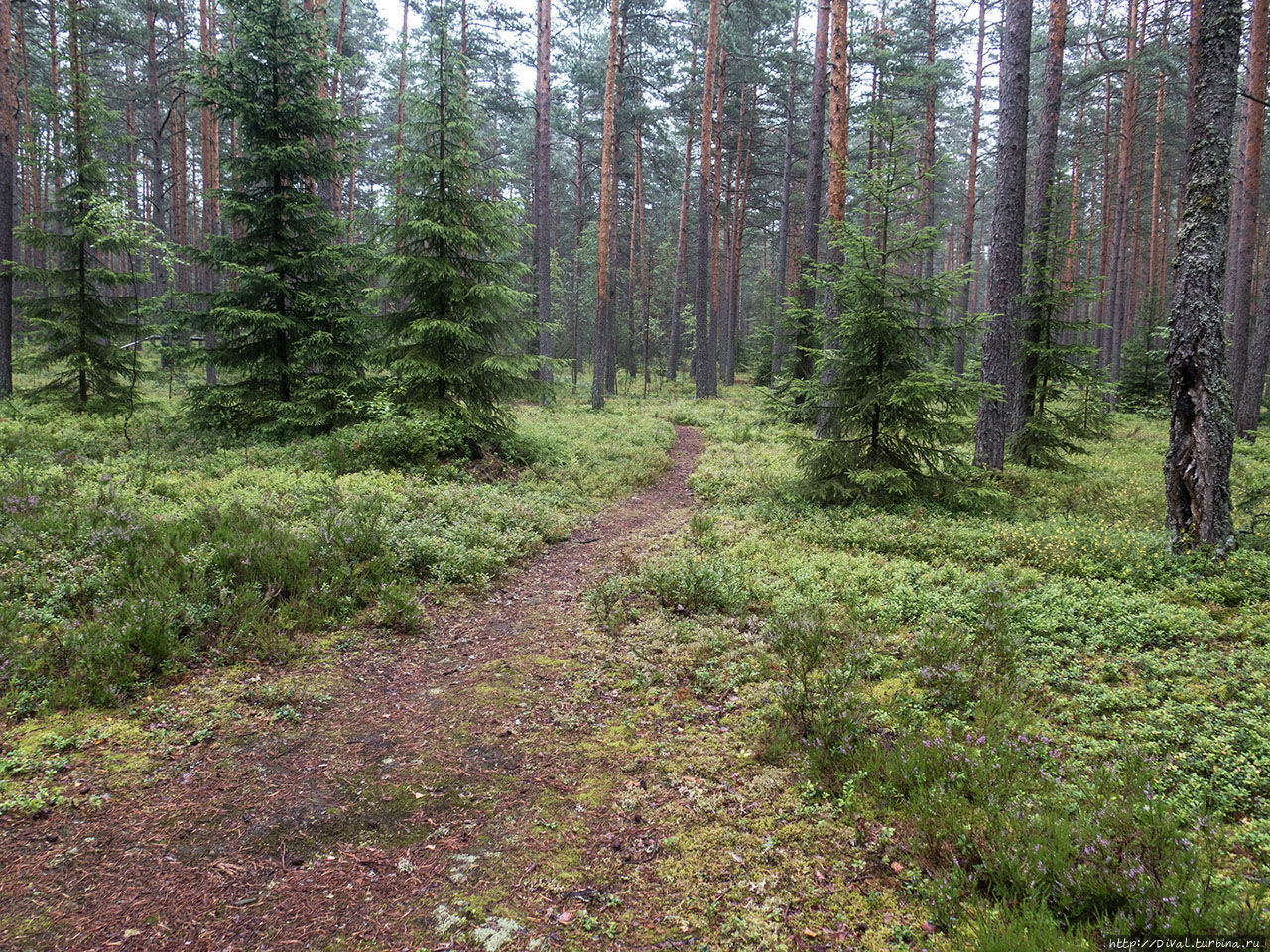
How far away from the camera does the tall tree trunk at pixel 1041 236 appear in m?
14.0

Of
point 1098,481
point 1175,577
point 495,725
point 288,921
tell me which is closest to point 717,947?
point 288,921

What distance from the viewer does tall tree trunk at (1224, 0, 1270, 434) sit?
53.9ft

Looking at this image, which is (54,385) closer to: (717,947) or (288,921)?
(288,921)

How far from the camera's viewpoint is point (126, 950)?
112 inches

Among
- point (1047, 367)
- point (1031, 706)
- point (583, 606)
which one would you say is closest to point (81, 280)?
point (583, 606)

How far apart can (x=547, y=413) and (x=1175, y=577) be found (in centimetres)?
1707

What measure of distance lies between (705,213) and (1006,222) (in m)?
16.3

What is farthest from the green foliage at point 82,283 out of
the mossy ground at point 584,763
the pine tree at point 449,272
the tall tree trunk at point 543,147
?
the mossy ground at point 584,763

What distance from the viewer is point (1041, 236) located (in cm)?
1359

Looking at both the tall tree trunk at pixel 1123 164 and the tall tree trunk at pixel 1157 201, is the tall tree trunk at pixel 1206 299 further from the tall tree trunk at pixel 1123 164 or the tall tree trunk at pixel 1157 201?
the tall tree trunk at pixel 1157 201

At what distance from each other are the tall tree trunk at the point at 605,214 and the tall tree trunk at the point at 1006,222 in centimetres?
1331

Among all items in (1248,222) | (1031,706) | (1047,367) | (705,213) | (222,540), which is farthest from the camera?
(705,213)

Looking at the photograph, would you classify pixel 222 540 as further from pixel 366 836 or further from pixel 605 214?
pixel 605 214

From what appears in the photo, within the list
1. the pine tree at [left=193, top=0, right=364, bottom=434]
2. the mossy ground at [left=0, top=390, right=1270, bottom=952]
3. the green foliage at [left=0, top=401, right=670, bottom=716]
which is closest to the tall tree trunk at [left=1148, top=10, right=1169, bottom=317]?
the mossy ground at [left=0, top=390, right=1270, bottom=952]
